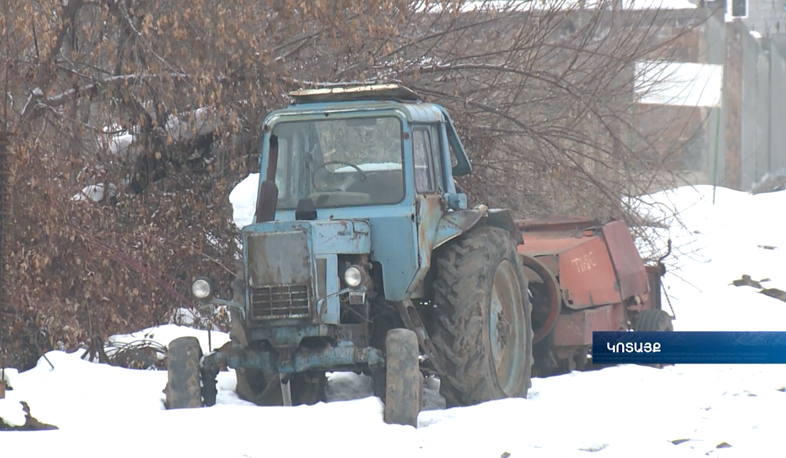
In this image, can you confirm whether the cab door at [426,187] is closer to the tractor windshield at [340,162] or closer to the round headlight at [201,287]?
the tractor windshield at [340,162]

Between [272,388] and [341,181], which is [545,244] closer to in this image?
[341,181]

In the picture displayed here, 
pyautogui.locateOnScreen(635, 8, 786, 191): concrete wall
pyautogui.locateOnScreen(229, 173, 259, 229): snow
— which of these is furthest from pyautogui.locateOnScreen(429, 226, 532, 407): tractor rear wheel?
pyautogui.locateOnScreen(635, 8, 786, 191): concrete wall

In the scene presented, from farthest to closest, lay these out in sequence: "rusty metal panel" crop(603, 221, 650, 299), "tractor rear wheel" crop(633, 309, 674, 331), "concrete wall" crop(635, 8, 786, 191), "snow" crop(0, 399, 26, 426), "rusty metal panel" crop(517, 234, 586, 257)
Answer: "concrete wall" crop(635, 8, 786, 191) → "tractor rear wheel" crop(633, 309, 674, 331) → "rusty metal panel" crop(603, 221, 650, 299) → "rusty metal panel" crop(517, 234, 586, 257) → "snow" crop(0, 399, 26, 426)

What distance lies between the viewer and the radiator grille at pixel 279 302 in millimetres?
7121

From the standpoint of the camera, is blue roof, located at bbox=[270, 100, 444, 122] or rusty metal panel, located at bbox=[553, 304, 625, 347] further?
rusty metal panel, located at bbox=[553, 304, 625, 347]

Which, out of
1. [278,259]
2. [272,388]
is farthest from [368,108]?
[272,388]

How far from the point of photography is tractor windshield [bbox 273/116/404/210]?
7.88m

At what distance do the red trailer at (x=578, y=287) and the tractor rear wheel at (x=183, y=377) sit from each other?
3.70 meters

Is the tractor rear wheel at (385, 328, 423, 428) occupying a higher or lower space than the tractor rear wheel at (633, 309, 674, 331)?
higher

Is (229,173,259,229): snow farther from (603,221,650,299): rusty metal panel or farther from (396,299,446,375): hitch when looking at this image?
(603,221,650,299): rusty metal panel

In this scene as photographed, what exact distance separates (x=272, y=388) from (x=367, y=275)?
110 centimetres

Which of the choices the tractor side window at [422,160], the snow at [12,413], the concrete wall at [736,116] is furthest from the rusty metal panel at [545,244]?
the concrete wall at [736,116]

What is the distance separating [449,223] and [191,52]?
4.21 meters
